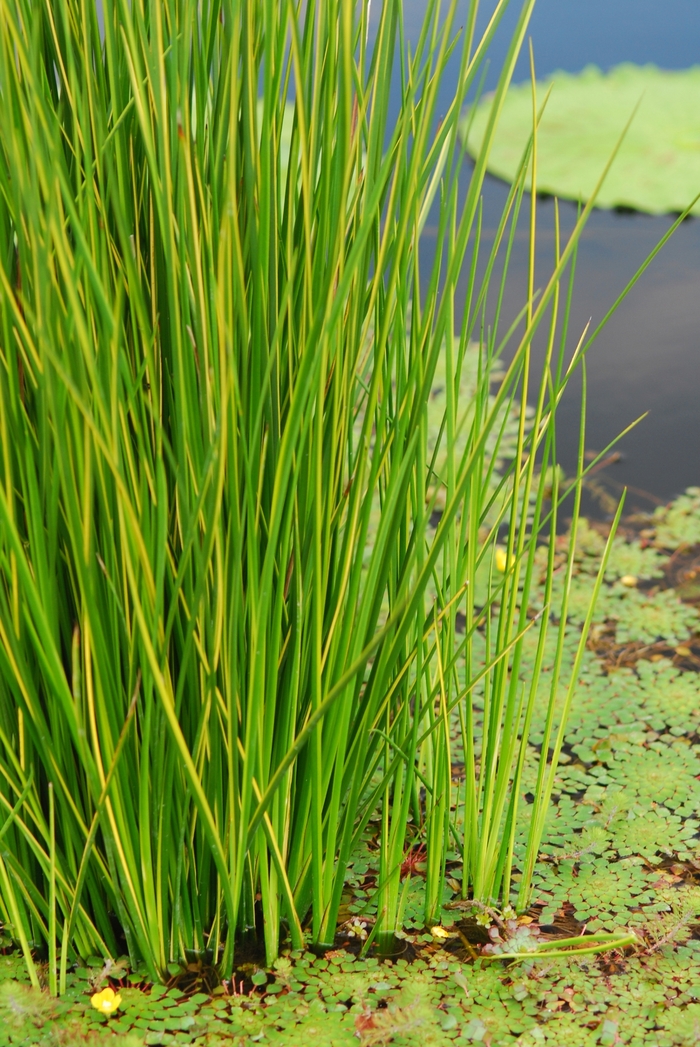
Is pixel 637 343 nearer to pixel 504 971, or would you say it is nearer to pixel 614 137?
pixel 614 137

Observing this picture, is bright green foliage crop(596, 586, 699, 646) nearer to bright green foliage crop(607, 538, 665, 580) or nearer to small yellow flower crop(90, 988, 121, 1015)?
bright green foliage crop(607, 538, 665, 580)

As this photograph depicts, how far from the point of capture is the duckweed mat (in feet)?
2.75

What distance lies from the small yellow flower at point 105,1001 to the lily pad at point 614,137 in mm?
2592

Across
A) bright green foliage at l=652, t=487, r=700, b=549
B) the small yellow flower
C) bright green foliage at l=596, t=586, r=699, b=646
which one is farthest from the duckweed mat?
bright green foliage at l=652, t=487, r=700, b=549

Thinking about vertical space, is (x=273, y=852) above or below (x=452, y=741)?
above

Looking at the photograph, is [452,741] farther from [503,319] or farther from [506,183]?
[506,183]

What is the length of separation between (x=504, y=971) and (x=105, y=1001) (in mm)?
390

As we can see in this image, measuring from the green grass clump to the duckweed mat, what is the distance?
0.04 metres

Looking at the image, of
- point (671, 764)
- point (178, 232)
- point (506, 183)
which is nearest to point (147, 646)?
point (178, 232)

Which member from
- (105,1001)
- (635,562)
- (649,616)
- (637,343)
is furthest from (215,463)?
(637,343)

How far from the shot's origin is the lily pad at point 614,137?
3012 millimetres

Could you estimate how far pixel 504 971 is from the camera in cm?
93

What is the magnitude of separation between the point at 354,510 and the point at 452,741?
0.65 metres

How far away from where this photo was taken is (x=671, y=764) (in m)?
1.30
